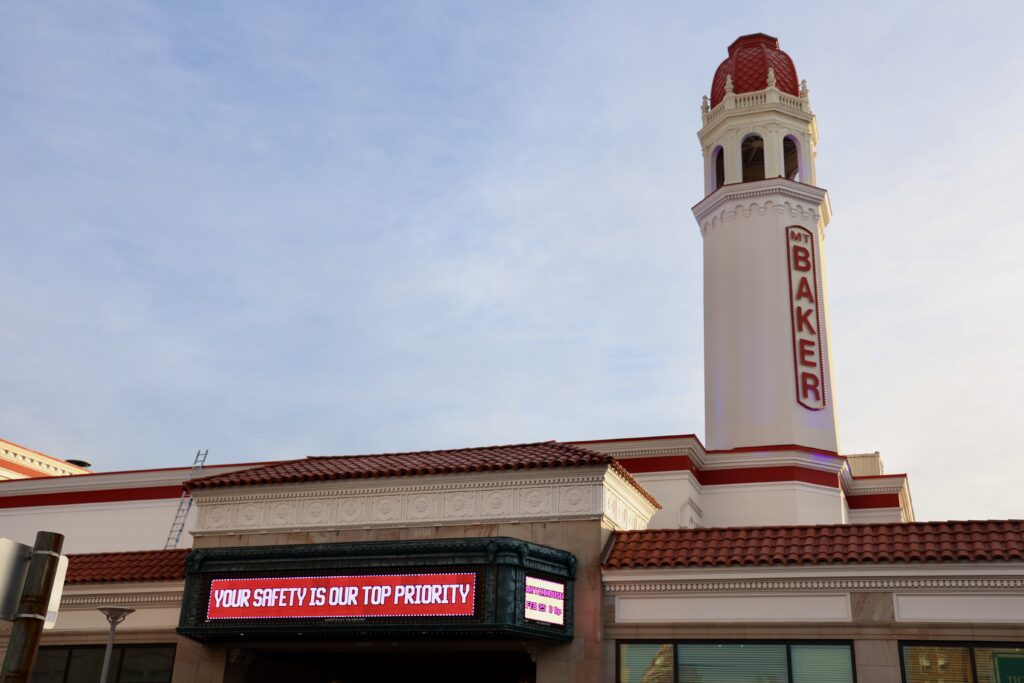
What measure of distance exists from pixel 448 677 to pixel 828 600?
9546 millimetres

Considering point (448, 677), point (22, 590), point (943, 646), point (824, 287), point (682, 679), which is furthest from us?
point (824, 287)

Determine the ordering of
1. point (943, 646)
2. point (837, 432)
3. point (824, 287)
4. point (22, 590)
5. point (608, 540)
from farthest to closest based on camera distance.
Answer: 1. point (824, 287)
2. point (837, 432)
3. point (608, 540)
4. point (943, 646)
5. point (22, 590)

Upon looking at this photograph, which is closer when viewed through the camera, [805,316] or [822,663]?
[822,663]

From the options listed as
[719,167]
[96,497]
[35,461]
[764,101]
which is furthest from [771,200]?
[35,461]

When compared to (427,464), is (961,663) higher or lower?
lower

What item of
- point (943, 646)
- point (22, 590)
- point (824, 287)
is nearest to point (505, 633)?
point (943, 646)

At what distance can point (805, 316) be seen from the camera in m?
31.3

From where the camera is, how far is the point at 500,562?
1639cm

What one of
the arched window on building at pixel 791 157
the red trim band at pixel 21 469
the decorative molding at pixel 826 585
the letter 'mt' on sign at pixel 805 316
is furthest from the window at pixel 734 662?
the red trim band at pixel 21 469

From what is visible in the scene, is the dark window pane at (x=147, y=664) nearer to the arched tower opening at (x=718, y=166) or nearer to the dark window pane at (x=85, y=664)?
the dark window pane at (x=85, y=664)

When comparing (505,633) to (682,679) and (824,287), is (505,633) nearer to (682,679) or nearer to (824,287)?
(682,679)

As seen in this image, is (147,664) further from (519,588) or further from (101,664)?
(519,588)

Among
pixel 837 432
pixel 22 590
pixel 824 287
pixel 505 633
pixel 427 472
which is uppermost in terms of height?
pixel 824 287

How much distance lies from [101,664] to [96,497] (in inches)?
603
